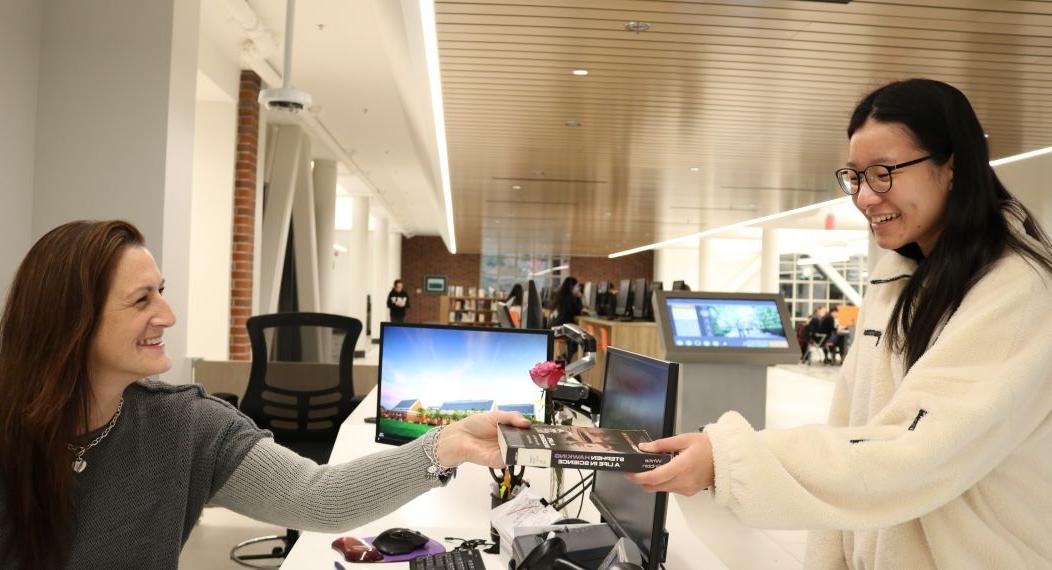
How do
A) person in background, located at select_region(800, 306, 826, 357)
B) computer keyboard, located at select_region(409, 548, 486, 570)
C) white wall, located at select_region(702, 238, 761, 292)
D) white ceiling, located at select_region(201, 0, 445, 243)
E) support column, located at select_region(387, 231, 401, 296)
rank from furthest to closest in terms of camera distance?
support column, located at select_region(387, 231, 401, 296), white wall, located at select_region(702, 238, 761, 292), person in background, located at select_region(800, 306, 826, 357), white ceiling, located at select_region(201, 0, 445, 243), computer keyboard, located at select_region(409, 548, 486, 570)

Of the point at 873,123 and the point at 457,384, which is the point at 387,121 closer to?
the point at 457,384

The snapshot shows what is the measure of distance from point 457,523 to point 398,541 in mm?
317

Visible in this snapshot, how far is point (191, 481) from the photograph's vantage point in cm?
151

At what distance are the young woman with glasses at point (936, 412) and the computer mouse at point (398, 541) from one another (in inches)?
32.9

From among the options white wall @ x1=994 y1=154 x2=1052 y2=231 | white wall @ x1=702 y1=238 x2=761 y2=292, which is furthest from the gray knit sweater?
white wall @ x1=702 y1=238 x2=761 y2=292

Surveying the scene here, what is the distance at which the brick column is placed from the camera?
717 cm

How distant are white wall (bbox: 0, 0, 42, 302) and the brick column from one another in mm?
3166

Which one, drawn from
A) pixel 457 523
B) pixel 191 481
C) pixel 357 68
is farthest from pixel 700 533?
pixel 357 68

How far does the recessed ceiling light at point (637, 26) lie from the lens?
14.3ft

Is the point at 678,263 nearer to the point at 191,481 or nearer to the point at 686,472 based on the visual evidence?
the point at 191,481

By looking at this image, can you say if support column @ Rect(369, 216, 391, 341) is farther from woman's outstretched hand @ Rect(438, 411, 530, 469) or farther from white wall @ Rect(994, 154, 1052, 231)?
woman's outstretched hand @ Rect(438, 411, 530, 469)

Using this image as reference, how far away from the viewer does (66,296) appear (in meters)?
1.34

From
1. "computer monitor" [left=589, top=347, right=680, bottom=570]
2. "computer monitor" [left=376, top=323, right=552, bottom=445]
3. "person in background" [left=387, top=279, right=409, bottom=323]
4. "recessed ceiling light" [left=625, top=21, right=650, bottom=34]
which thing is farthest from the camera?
"person in background" [left=387, top=279, right=409, bottom=323]

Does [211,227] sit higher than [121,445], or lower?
higher
